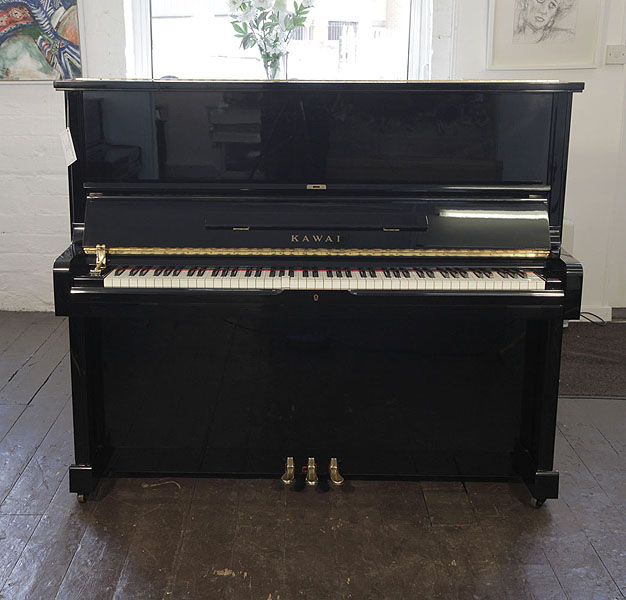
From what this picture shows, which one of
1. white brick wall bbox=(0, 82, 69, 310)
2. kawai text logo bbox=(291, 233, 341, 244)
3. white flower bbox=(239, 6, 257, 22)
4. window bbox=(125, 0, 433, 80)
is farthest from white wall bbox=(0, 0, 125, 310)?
kawai text logo bbox=(291, 233, 341, 244)

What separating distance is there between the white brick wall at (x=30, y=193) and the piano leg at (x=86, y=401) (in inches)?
84.9

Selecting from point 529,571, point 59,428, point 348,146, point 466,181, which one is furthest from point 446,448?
point 59,428

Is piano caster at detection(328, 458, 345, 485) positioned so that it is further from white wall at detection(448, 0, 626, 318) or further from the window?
the window

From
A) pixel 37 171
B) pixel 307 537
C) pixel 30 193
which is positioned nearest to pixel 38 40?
pixel 37 171

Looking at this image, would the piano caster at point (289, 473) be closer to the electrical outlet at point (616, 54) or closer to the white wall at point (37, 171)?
the white wall at point (37, 171)

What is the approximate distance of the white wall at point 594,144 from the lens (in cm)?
404

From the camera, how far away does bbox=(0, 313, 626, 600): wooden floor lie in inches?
78.6

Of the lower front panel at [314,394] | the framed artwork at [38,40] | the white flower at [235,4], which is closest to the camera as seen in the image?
the lower front panel at [314,394]

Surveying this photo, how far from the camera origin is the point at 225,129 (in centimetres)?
232

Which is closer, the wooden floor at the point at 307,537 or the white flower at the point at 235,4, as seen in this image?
the wooden floor at the point at 307,537

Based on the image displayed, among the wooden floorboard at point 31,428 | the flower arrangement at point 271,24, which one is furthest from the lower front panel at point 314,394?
the flower arrangement at point 271,24

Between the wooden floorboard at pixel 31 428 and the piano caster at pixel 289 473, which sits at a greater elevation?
the piano caster at pixel 289 473

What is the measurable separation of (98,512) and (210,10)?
2.93 m

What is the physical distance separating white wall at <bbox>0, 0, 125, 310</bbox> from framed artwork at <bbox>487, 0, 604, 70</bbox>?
75.1 inches
